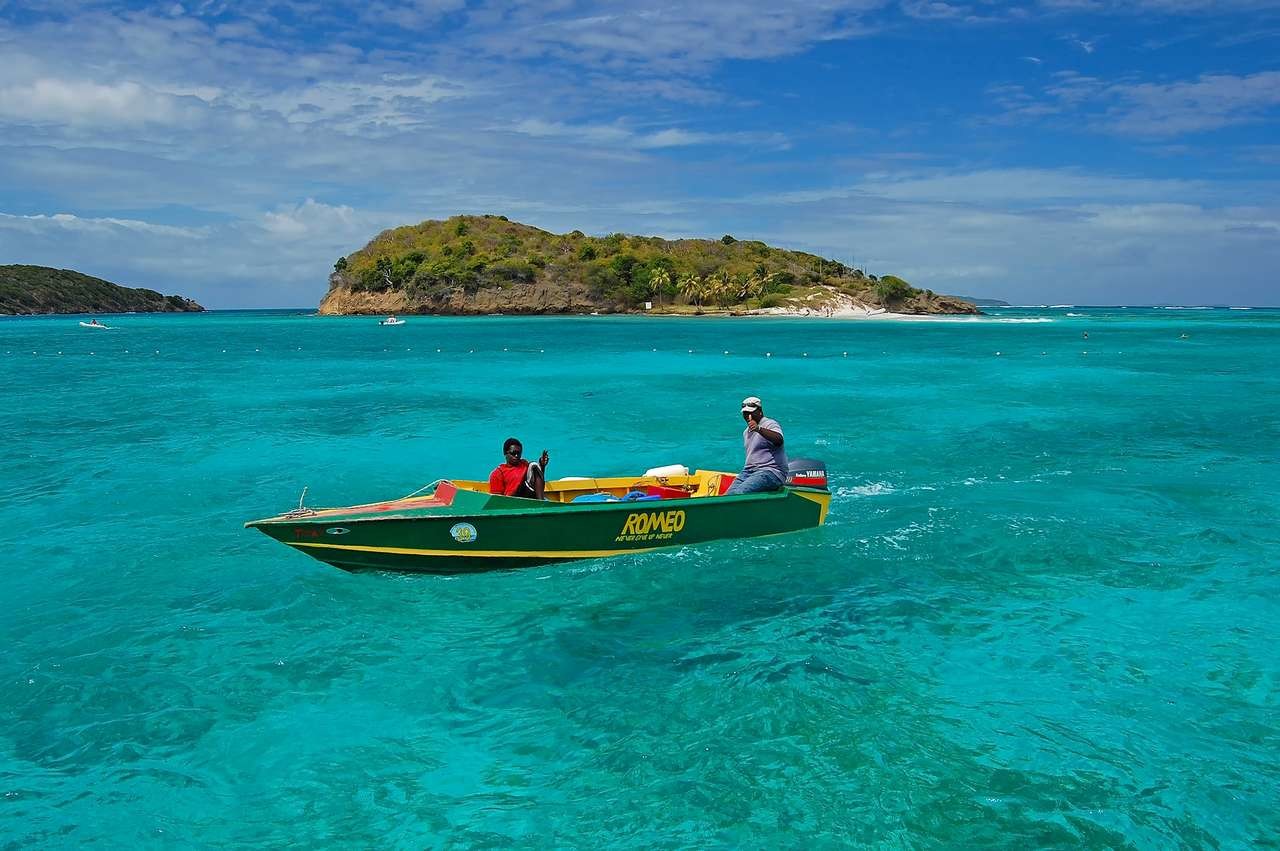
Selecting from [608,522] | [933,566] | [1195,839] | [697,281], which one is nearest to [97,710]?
[608,522]

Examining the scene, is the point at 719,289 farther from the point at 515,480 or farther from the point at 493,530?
the point at 493,530

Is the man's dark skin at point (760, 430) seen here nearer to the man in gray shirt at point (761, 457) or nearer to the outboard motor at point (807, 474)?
the man in gray shirt at point (761, 457)

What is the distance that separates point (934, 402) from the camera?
3388 centimetres

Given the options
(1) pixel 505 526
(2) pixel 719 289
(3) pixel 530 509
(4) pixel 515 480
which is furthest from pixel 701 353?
(2) pixel 719 289

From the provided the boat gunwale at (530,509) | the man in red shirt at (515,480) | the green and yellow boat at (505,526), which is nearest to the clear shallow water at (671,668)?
the green and yellow boat at (505,526)

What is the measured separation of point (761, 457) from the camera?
45.0ft

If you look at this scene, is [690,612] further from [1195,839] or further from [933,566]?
[1195,839]

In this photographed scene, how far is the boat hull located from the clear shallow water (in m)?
0.37

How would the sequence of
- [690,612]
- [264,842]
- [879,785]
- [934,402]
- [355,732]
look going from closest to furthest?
[264,842] < [879,785] < [355,732] < [690,612] < [934,402]

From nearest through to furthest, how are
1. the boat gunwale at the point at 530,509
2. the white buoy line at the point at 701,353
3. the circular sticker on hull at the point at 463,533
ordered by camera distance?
the boat gunwale at the point at 530,509 < the circular sticker on hull at the point at 463,533 < the white buoy line at the point at 701,353

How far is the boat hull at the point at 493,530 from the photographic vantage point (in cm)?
1159

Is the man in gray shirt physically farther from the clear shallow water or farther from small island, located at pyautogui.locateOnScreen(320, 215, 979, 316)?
small island, located at pyautogui.locateOnScreen(320, 215, 979, 316)

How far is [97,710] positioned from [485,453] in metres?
15.1

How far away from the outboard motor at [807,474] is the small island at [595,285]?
12494cm
